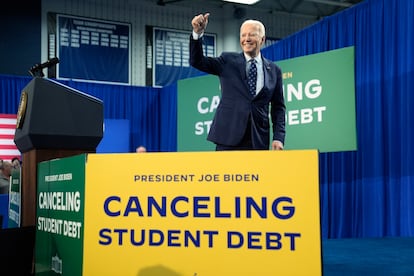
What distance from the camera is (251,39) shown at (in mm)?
1731

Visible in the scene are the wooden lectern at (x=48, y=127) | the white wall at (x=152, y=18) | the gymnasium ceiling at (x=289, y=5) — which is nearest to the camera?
the wooden lectern at (x=48, y=127)

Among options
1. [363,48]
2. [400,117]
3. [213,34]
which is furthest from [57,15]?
[400,117]

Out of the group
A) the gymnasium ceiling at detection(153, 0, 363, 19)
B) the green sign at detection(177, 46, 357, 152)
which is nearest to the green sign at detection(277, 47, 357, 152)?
the green sign at detection(177, 46, 357, 152)

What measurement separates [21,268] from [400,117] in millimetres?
3548

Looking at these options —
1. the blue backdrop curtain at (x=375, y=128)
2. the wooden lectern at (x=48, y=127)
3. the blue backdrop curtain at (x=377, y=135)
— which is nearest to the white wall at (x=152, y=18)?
the blue backdrop curtain at (x=375, y=128)

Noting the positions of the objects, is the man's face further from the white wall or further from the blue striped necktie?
the white wall

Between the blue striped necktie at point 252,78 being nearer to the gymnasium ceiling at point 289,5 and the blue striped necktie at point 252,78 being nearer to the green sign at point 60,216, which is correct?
the green sign at point 60,216

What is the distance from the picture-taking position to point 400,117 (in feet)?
13.9

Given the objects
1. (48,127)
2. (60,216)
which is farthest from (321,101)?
(60,216)

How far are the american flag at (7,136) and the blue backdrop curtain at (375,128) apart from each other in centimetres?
474

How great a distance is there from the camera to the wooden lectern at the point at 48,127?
1638 mm

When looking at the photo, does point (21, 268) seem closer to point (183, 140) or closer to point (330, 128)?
point (330, 128)

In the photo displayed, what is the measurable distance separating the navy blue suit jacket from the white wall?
815cm

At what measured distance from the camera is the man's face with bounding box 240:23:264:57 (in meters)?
1.72
